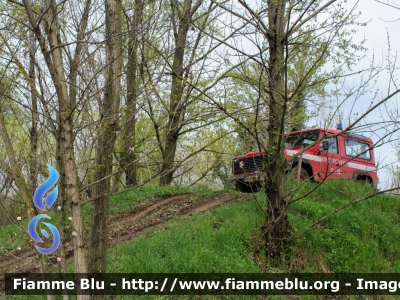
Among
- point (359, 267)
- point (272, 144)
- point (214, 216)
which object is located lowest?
point (359, 267)

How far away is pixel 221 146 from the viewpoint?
19.5 metres

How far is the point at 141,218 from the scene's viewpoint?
965 cm

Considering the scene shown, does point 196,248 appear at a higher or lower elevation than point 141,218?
lower

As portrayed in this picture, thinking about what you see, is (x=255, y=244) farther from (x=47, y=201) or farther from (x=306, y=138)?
(x=306, y=138)

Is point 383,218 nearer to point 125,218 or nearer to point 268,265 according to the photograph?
point 268,265

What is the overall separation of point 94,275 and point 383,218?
7.02m

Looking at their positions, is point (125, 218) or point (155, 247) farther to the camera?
point (125, 218)

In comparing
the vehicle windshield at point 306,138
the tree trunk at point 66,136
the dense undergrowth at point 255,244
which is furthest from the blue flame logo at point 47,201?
the vehicle windshield at point 306,138

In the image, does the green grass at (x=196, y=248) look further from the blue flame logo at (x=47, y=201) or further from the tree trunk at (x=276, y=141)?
the blue flame logo at (x=47, y=201)

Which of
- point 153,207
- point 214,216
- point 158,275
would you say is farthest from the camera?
point 153,207

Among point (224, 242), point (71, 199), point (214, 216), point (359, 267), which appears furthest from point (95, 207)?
point (359, 267)

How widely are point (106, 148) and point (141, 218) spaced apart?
5404 millimetres

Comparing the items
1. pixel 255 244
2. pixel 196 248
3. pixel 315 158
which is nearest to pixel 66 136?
pixel 196 248

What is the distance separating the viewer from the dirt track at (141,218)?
7.47m
